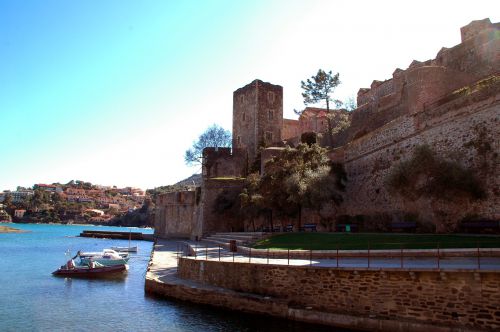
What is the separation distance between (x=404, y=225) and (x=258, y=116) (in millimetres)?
30217

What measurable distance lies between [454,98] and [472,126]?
3.02 metres

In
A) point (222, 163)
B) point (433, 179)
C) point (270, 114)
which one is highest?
point (270, 114)

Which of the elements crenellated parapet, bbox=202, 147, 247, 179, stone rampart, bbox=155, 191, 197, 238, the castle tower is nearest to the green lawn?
stone rampart, bbox=155, 191, 197, 238

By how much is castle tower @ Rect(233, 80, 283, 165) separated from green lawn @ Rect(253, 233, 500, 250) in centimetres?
2620

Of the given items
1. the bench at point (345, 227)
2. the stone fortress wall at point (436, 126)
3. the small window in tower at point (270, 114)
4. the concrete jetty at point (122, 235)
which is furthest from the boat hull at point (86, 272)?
the concrete jetty at point (122, 235)

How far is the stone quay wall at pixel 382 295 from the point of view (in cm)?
1008

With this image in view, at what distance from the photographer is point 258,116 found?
48.7 m

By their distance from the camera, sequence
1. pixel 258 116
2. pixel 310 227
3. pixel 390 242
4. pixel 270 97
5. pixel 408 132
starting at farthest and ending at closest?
1. pixel 270 97
2. pixel 258 116
3. pixel 310 227
4. pixel 408 132
5. pixel 390 242

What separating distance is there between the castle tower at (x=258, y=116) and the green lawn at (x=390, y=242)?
2620 centimetres

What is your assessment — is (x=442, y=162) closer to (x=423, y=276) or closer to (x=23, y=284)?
(x=423, y=276)

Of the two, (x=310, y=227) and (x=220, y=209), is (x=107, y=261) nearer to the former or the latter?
(x=310, y=227)

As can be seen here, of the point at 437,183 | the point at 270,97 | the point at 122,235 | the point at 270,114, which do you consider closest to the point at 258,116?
the point at 270,114

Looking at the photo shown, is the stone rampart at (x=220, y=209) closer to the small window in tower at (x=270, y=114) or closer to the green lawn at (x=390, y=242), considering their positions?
the small window in tower at (x=270, y=114)

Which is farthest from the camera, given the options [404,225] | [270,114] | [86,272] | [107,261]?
[270,114]
